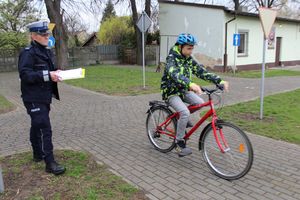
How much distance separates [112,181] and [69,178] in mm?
555

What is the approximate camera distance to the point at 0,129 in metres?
6.66

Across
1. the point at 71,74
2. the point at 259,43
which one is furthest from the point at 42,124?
the point at 259,43

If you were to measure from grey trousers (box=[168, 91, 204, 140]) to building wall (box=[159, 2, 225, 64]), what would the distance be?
620 inches

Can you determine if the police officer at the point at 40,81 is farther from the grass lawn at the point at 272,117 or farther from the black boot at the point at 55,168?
the grass lawn at the point at 272,117

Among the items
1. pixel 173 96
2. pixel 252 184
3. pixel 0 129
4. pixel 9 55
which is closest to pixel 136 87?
pixel 0 129

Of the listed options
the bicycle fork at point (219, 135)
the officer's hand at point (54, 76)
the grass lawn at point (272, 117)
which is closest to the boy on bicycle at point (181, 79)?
the bicycle fork at point (219, 135)

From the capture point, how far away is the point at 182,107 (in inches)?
171

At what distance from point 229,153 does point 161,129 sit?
1277mm

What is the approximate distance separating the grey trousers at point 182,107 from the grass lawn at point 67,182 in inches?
44.0

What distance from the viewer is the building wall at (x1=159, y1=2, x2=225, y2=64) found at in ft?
64.2

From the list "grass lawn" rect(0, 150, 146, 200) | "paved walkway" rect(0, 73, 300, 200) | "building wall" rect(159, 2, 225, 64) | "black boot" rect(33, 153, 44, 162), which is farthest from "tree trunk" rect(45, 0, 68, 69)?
"grass lawn" rect(0, 150, 146, 200)

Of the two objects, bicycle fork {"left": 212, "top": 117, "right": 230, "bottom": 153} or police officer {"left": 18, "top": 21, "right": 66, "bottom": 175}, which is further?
bicycle fork {"left": 212, "top": 117, "right": 230, "bottom": 153}

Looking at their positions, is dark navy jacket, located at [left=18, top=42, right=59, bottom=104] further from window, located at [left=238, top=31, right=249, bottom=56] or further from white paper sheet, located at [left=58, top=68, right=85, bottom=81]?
window, located at [left=238, top=31, right=249, bottom=56]

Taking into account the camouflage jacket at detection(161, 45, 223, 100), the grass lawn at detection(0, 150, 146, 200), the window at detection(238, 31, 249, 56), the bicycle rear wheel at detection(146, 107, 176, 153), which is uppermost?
the window at detection(238, 31, 249, 56)
